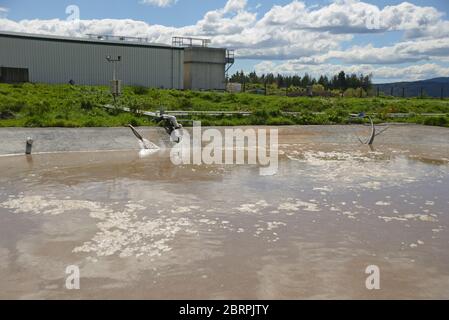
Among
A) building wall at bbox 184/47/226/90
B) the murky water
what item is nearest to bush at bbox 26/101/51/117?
the murky water

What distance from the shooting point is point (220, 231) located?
25.0ft

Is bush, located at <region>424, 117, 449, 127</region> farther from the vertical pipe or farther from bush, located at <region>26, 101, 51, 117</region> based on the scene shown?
the vertical pipe

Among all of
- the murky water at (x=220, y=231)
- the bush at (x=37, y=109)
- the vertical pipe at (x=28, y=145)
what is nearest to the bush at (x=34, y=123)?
the bush at (x=37, y=109)

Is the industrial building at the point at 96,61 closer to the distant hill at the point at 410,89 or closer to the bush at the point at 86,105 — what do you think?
the bush at the point at 86,105

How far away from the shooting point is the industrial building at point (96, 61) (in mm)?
37812

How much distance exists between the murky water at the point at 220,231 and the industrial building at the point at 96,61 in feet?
87.9

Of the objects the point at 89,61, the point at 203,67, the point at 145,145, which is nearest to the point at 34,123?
the point at 145,145

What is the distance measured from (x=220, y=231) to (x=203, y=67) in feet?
141

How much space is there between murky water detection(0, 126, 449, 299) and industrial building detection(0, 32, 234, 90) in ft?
87.9

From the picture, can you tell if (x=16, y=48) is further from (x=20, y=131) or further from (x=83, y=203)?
(x=83, y=203)

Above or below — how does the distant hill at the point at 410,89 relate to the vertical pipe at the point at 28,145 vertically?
above

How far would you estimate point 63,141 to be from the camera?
17.6 m
